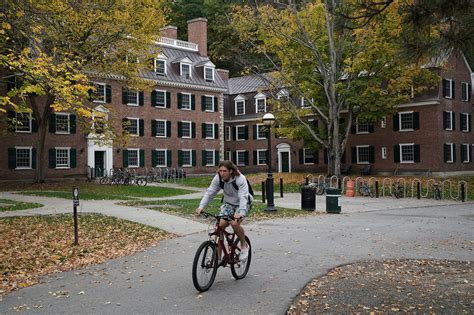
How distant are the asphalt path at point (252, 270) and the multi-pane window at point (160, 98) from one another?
3204cm

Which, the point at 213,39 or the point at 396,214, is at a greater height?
the point at 213,39

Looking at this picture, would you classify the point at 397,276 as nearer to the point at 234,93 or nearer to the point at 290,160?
the point at 290,160

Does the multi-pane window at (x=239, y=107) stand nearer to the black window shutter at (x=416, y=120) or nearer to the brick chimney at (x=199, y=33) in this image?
the brick chimney at (x=199, y=33)

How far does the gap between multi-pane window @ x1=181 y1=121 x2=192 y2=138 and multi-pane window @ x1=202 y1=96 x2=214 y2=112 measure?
279 centimetres

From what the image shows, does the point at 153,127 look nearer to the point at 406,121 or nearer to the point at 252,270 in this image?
the point at 406,121

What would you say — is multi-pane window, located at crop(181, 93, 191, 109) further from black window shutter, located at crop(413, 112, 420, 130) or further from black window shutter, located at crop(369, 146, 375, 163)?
black window shutter, located at crop(413, 112, 420, 130)

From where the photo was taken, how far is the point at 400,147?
4212 centimetres

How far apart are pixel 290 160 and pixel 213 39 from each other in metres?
21.0

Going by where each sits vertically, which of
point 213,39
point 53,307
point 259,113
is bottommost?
point 53,307

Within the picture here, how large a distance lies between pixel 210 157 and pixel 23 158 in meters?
18.4

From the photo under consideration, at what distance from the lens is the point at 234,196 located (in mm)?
7754

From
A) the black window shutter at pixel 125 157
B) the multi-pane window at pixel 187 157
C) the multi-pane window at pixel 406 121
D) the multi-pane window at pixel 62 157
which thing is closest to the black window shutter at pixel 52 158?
the multi-pane window at pixel 62 157

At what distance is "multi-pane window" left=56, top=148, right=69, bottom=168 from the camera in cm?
3916

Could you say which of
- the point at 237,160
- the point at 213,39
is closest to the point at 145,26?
the point at 237,160
